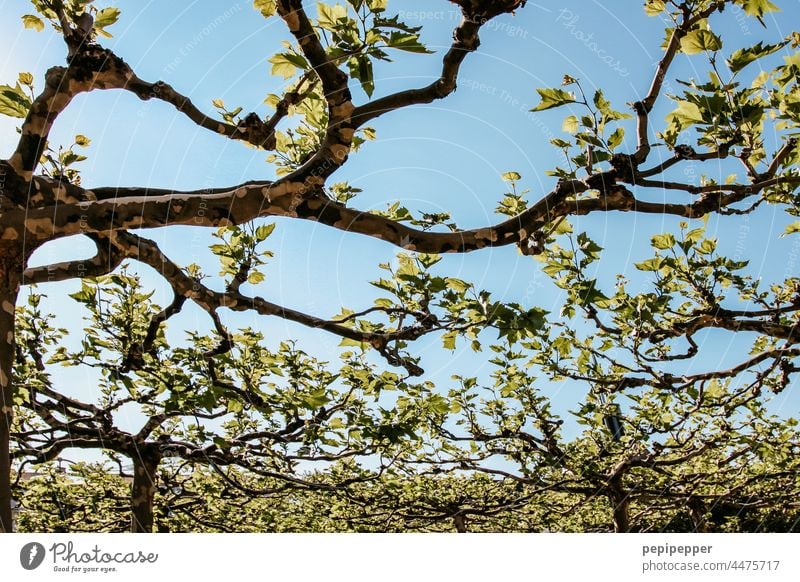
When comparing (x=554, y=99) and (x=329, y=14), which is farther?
(x=554, y=99)

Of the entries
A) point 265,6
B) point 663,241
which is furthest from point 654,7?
point 663,241

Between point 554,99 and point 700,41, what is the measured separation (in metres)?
0.85

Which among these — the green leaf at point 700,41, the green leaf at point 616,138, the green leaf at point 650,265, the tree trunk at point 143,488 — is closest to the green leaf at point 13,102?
the green leaf at point 616,138

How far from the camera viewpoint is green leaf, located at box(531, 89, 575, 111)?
3479 mm

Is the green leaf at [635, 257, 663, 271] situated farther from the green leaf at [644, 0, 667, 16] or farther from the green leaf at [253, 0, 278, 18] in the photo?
the green leaf at [253, 0, 278, 18]

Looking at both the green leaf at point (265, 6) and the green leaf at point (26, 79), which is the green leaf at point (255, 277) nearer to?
the green leaf at point (26, 79)

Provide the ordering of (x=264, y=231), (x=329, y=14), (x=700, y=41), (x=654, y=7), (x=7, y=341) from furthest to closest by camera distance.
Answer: (x=264, y=231) < (x=7, y=341) < (x=654, y=7) < (x=700, y=41) < (x=329, y=14)

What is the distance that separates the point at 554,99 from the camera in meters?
3.50

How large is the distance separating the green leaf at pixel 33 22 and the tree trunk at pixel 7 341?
1395 millimetres

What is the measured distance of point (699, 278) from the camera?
19.6 ft
